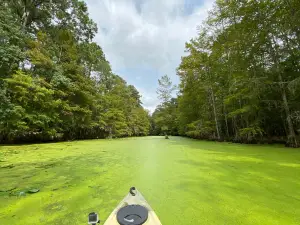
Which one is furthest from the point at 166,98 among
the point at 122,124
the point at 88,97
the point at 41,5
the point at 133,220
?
the point at 133,220

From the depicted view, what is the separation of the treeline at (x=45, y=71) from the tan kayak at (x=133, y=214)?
24.9 feet

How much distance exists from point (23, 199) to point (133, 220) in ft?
5.04

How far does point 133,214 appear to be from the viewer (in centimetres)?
110

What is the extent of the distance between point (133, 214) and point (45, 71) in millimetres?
10150

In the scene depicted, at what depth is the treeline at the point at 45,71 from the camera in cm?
719

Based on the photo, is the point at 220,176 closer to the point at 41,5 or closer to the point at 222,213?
the point at 222,213

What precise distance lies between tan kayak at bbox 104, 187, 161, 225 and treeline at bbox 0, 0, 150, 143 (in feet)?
24.9

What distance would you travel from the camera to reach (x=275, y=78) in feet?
21.1

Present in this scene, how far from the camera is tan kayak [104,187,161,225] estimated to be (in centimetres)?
103

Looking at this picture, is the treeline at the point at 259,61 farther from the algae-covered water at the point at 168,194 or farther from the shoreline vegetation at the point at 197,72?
the algae-covered water at the point at 168,194

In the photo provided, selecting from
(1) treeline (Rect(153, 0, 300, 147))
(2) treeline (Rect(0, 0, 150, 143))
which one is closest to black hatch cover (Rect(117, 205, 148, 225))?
(1) treeline (Rect(153, 0, 300, 147))

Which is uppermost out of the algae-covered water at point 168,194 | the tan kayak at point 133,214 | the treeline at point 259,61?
the treeline at point 259,61

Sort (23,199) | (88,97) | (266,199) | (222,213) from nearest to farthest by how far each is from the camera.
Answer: (222,213) < (266,199) < (23,199) < (88,97)

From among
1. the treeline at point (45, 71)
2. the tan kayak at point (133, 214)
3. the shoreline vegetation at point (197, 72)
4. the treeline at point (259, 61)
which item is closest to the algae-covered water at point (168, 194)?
the tan kayak at point (133, 214)
